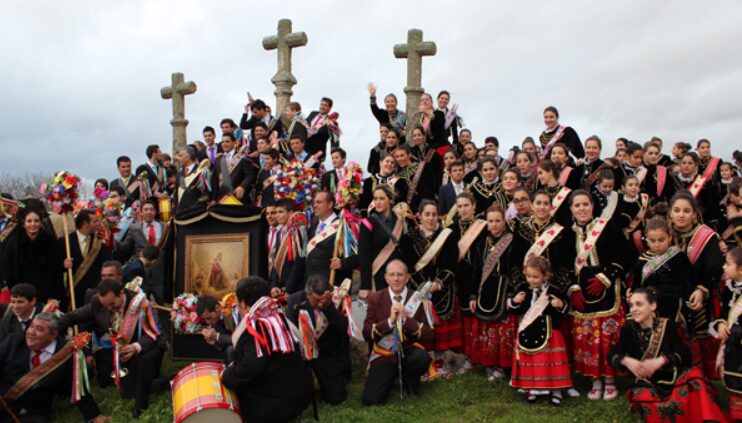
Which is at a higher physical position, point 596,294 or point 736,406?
point 596,294

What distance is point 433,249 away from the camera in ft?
23.8

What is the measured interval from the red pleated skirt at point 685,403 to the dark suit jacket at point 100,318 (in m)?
4.81

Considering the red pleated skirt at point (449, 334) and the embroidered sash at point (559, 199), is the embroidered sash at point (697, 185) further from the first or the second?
the red pleated skirt at point (449, 334)

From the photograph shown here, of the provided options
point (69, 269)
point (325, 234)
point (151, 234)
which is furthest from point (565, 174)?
point (69, 269)

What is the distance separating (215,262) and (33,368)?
7.88ft

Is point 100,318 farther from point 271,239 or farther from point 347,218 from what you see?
point 347,218

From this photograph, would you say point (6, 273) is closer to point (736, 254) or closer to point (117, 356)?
point (117, 356)

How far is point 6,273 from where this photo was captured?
776 centimetres

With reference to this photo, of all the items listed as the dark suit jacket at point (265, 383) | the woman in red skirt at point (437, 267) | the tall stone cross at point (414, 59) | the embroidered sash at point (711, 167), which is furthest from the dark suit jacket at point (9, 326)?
the embroidered sash at point (711, 167)

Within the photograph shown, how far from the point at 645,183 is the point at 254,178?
6082mm

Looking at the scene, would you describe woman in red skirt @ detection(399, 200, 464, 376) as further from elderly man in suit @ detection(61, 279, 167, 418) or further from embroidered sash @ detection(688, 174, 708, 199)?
embroidered sash @ detection(688, 174, 708, 199)

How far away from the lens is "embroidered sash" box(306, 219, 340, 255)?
787 cm

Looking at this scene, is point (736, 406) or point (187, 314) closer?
point (736, 406)

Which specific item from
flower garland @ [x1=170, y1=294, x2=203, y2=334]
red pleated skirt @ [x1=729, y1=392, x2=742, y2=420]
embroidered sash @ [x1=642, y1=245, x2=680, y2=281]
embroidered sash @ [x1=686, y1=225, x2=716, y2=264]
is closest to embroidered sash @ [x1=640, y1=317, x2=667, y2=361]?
embroidered sash @ [x1=642, y1=245, x2=680, y2=281]
